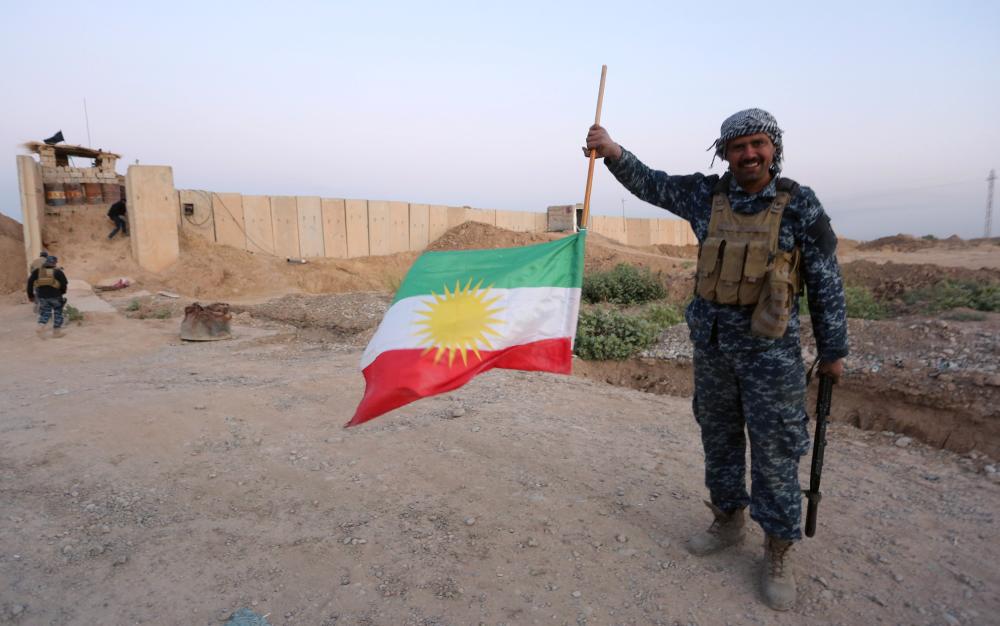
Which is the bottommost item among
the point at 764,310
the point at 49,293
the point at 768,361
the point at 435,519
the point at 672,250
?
the point at 435,519

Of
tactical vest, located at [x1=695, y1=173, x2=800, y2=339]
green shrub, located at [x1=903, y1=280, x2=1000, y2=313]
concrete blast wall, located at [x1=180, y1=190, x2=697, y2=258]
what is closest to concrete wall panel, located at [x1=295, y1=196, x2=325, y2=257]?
concrete blast wall, located at [x1=180, y1=190, x2=697, y2=258]

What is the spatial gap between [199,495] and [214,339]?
5.67 metres

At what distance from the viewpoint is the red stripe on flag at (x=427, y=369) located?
2.52 meters

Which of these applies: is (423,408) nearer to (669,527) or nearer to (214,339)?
(669,527)

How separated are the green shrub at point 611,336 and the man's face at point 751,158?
4317 mm

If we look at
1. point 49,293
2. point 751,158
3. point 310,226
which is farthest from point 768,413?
point 310,226

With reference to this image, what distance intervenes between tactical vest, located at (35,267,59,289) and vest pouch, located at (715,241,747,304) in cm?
983

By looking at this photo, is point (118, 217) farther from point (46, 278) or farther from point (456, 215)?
point (456, 215)

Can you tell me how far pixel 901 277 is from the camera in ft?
36.0

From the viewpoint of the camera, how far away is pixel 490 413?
4.42 m

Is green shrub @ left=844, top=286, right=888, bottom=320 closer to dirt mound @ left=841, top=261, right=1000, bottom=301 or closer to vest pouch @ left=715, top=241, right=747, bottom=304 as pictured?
dirt mound @ left=841, top=261, right=1000, bottom=301

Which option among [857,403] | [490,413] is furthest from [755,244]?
[857,403]

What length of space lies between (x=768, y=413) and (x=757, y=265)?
1.88 feet

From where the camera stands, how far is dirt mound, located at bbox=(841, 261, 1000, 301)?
977 centimetres
